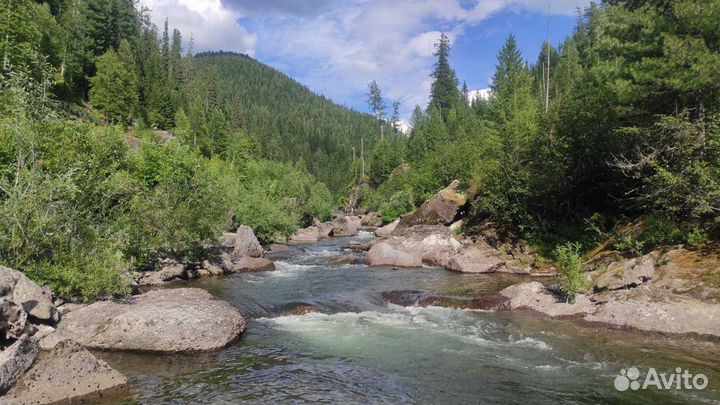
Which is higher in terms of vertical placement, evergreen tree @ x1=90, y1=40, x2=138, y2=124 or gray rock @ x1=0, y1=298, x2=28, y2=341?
evergreen tree @ x1=90, y1=40, x2=138, y2=124

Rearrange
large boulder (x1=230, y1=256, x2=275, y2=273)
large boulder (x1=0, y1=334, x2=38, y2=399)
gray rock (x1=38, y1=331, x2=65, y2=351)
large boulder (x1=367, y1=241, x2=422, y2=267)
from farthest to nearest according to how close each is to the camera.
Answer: large boulder (x1=367, y1=241, x2=422, y2=267)
large boulder (x1=230, y1=256, x2=275, y2=273)
gray rock (x1=38, y1=331, x2=65, y2=351)
large boulder (x1=0, y1=334, x2=38, y2=399)

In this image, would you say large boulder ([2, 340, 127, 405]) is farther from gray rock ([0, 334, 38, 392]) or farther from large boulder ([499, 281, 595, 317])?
large boulder ([499, 281, 595, 317])

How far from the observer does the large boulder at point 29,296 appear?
36.5 feet

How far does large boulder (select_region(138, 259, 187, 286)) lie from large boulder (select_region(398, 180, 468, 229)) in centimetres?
1818

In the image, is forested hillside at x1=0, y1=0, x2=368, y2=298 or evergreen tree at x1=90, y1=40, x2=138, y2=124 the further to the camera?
evergreen tree at x1=90, y1=40, x2=138, y2=124

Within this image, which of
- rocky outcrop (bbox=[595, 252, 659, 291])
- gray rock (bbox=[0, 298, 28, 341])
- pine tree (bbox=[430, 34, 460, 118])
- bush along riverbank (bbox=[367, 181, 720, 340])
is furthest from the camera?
pine tree (bbox=[430, 34, 460, 118])

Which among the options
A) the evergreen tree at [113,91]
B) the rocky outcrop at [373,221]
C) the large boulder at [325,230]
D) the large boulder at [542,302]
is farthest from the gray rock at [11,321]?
the evergreen tree at [113,91]

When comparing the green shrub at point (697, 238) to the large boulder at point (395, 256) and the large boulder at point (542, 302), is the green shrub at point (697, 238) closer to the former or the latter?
the large boulder at point (542, 302)

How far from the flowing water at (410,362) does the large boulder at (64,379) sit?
0.53m

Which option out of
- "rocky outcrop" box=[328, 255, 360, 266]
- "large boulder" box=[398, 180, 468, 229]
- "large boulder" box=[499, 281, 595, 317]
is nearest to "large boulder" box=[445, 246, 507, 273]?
"rocky outcrop" box=[328, 255, 360, 266]

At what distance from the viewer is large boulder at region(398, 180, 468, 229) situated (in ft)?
112

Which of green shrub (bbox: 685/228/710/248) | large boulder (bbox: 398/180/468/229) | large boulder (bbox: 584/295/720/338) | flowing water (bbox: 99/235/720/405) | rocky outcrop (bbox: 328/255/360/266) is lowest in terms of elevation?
flowing water (bbox: 99/235/720/405)

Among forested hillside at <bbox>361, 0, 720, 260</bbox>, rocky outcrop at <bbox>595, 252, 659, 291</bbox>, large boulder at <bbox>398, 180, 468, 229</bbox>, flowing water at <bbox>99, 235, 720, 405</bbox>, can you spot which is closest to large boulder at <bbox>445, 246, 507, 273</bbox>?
forested hillside at <bbox>361, 0, 720, 260</bbox>

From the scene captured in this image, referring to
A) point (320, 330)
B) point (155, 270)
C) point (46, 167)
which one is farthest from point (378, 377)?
point (155, 270)
